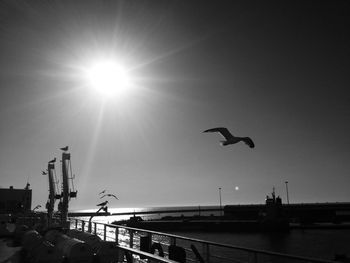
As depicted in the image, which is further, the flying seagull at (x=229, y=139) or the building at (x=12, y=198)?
the building at (x=12, y=198)

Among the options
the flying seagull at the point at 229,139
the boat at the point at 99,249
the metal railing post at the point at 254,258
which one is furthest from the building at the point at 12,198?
the metal railing post at the point at 254,258

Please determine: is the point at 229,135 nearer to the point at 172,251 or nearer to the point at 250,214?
the point at 172,251

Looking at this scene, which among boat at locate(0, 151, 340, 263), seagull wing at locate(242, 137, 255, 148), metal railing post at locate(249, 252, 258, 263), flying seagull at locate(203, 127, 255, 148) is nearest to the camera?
metal railing post at locate(249, 252, 258, 263)

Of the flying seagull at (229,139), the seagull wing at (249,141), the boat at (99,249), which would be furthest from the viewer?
the flying seagull at (229,139)

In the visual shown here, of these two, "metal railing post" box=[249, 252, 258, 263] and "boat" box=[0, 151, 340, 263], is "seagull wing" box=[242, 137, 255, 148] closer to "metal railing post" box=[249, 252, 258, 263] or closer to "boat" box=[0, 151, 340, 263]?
"boat" box=[0, 151, 340, 263]

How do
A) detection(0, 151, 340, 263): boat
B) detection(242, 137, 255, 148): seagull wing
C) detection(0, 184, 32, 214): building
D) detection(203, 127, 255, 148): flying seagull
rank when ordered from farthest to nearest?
1. detection(0, 184, 32, 214): building
2. detection(203, 127, 255, 148): flying seagull
3. detection(242, 137, 255, 148): seagull wing
4. detection(0, 151, 340, 263): boat

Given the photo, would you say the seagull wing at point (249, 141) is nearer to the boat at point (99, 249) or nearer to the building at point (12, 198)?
the boat at point (99, 249)

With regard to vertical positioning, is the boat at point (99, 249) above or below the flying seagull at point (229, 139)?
below

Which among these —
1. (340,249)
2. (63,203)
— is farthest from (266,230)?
Result: (63,203)

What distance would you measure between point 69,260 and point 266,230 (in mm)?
106882

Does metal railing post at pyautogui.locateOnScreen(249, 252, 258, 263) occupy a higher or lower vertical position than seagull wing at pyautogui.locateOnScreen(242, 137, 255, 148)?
lower

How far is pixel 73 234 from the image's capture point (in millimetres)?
14406

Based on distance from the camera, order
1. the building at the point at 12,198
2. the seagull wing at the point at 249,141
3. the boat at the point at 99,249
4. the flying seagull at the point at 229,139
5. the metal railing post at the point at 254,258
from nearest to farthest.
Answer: the metal railing post at the point at 254,258 < the boat at the point at 99,249 < the seagull wing at the point at 249,141 < the flying seagull at the point at 229,139 < the building at the point at 12,198

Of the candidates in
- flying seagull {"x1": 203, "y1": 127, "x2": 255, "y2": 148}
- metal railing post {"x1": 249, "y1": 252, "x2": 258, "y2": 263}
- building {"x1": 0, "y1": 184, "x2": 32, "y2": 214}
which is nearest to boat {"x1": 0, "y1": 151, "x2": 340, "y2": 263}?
metal railing post {"x1": 249, "y1": 252, "x2": 258, "y2": 263}
